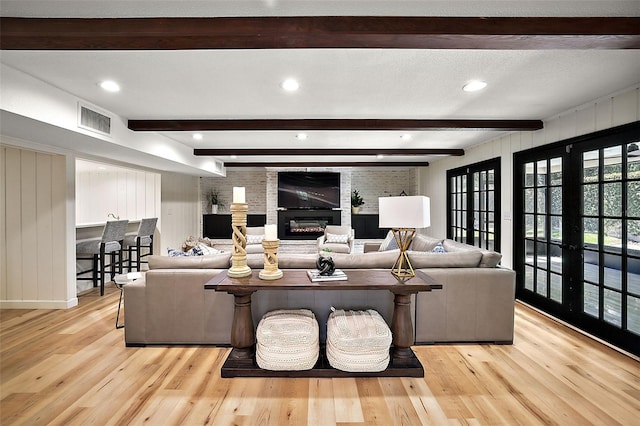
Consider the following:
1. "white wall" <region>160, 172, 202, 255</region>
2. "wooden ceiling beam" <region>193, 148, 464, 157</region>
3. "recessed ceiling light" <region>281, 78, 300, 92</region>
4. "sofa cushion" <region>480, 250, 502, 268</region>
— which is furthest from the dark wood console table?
"white wall" <region>160, 172, 202, 255</region>

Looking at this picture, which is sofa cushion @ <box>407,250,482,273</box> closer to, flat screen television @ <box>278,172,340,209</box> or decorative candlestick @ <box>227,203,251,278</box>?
decorative candlestick @ <box>227,203,251,278</box>

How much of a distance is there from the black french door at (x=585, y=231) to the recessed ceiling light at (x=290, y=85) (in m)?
2.78

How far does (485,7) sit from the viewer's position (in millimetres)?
1622

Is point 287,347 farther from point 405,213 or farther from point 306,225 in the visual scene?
point 306,225

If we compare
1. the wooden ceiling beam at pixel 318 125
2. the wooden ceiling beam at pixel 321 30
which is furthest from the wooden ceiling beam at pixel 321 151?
the wooden ceiling beam at pixel 321 30

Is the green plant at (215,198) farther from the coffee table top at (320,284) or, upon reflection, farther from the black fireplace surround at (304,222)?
the coffee table top at (320,284)

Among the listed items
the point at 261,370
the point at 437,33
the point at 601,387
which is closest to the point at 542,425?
the point at 601,387

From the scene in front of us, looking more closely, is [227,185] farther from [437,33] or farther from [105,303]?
[437,33]

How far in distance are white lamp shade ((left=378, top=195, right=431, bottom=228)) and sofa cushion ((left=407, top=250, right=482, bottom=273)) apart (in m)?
0.60

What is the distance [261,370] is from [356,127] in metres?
2.58

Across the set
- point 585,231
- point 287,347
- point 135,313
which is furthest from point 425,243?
point 135,313

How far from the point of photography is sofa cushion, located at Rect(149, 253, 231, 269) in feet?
9.70

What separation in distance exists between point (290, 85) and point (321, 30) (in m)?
1.03

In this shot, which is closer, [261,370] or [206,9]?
[206,9]
